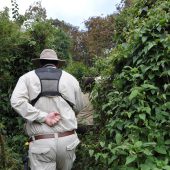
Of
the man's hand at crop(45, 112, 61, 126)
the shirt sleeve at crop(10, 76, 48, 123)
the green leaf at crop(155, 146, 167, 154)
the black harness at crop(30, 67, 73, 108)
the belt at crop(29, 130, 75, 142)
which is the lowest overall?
the green leaf at crop(155, 146, 167, 154)

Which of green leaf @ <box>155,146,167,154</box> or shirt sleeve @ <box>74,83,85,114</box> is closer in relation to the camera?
green leaf @ <box>155,146,167,154</box>

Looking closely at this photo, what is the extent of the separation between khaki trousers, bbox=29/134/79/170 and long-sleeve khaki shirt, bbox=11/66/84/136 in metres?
0.12

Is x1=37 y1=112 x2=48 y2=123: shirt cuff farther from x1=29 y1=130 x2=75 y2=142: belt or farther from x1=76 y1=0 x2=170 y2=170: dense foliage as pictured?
x1=76 y1=0 x2=170 y2=170: dense foliage

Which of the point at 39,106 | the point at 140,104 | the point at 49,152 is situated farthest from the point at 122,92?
the point at 49,152

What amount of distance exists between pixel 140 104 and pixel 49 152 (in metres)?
1.10

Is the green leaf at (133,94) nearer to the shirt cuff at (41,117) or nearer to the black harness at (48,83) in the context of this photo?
the black harness at (48,83)

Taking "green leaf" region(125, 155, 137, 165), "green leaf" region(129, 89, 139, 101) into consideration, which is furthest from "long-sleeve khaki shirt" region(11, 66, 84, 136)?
"green leaf" region(125, 155, 137, 165)

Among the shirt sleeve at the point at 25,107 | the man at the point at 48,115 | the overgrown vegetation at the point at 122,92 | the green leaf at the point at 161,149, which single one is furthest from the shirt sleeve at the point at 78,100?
the green leaf at the point at 161,149

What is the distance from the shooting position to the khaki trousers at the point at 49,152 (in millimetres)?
4805

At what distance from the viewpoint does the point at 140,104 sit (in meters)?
4.78

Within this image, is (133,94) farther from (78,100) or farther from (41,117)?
(41,117)

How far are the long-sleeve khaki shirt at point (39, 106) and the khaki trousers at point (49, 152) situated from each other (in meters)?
0.12

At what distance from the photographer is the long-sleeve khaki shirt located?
4.86 m

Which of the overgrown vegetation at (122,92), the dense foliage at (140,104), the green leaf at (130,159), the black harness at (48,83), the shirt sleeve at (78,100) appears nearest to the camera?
the green leaf at (130,159)
